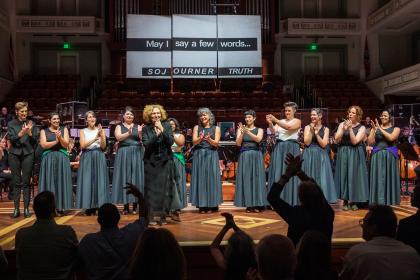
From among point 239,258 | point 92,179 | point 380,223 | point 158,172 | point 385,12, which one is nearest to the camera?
point 239,258

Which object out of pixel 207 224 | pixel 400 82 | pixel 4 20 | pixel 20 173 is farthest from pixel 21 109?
pixel 400 82

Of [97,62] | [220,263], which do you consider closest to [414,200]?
[220,263]

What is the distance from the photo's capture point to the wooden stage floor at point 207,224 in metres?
4.41

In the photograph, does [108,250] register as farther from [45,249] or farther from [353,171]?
[353,171]

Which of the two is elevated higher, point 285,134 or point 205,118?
point 205,118

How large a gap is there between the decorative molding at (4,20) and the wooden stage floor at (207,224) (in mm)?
10359

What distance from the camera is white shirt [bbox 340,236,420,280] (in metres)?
2.37

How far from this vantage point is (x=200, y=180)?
634cm

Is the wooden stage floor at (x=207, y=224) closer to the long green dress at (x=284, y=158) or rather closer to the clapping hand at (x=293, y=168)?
the long green dress at (x=284, y=158)

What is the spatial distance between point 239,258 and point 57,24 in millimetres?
15537

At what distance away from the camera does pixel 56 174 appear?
19.6 ft

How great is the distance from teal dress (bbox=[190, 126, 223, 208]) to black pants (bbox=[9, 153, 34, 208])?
6.67ft

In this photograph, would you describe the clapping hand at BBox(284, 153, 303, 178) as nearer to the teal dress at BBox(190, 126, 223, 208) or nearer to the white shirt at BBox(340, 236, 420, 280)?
the white shirt at BBox(340, 236, 420, 280)

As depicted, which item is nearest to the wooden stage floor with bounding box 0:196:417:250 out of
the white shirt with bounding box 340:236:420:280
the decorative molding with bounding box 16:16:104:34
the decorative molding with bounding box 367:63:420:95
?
the white shirt with bounding box 340:236:420:280
